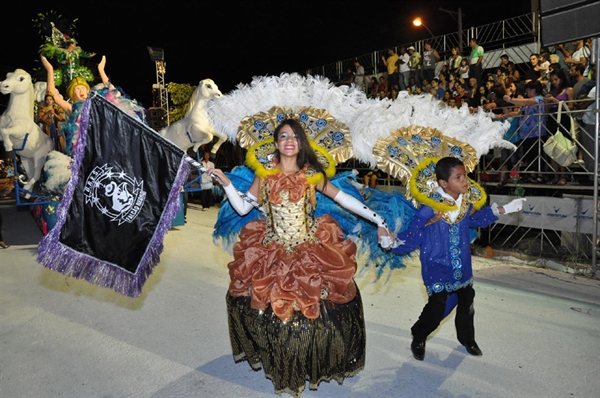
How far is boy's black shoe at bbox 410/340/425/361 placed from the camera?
4035 millimetres

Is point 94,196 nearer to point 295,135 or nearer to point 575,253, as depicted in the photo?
point 295,135

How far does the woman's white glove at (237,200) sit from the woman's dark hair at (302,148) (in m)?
0.45

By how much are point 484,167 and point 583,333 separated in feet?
13.8

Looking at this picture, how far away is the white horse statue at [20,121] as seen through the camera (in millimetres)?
7926

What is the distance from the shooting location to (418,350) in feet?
13.3

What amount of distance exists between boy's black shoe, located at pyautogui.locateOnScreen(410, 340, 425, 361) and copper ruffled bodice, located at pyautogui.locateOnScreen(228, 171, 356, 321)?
0.99m

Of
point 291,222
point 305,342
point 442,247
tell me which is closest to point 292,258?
point 291,222

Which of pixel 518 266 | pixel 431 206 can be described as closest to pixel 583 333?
pixel 431 206

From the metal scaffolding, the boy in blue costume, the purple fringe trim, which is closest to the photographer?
the purple fringe trim

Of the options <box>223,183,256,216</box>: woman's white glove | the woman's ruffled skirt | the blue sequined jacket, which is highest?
<box>223,183,256,216</box>: woman's white glove

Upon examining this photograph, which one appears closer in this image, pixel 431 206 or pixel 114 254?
pixel 114 254

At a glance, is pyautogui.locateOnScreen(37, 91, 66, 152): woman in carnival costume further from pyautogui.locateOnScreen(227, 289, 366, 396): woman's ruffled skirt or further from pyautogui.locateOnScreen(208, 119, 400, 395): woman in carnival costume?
pyautogui.locateOnScreen(227, 289, 366, 396): woman's ruffled skirt

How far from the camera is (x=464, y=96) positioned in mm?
9664

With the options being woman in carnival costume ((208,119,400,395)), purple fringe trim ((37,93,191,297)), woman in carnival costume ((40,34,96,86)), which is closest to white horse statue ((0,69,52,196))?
woman in carnival costume ((40,34,96,86))
